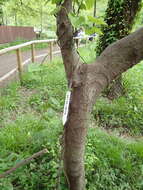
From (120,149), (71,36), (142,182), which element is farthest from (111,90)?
(71,36)

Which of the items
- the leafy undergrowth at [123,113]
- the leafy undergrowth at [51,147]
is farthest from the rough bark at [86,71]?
the leafy undergrowth at [123,113]

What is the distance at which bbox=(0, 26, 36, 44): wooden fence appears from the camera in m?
11.3

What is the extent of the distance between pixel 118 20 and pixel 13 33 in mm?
11557

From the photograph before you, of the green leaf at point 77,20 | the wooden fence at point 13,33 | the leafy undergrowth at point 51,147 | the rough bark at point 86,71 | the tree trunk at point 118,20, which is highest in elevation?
the wooden fence at point 13,33

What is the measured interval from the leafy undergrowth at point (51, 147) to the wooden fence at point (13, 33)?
10.1 meters

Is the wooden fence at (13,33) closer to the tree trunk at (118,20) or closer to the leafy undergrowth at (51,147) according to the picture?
the tree trunk at (118,20)

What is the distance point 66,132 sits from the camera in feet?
3.17

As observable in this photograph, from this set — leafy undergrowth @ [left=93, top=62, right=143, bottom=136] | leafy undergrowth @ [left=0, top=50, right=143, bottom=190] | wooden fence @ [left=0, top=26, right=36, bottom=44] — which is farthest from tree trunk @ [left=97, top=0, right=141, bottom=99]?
wooden fence @ [left=0, top=26, right=36, bottom=44]

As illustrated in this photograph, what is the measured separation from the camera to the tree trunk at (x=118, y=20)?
2.91 metres

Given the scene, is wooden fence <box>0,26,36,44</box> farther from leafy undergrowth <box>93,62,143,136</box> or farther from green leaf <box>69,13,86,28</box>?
green leaf <box>69,13,86,28</box>

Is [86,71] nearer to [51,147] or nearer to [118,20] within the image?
[51,147]

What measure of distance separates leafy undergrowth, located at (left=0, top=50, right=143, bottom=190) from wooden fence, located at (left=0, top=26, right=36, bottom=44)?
10093 mm

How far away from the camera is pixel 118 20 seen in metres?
3.00

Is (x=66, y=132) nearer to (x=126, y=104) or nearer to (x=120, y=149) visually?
(x=120, y=149)
